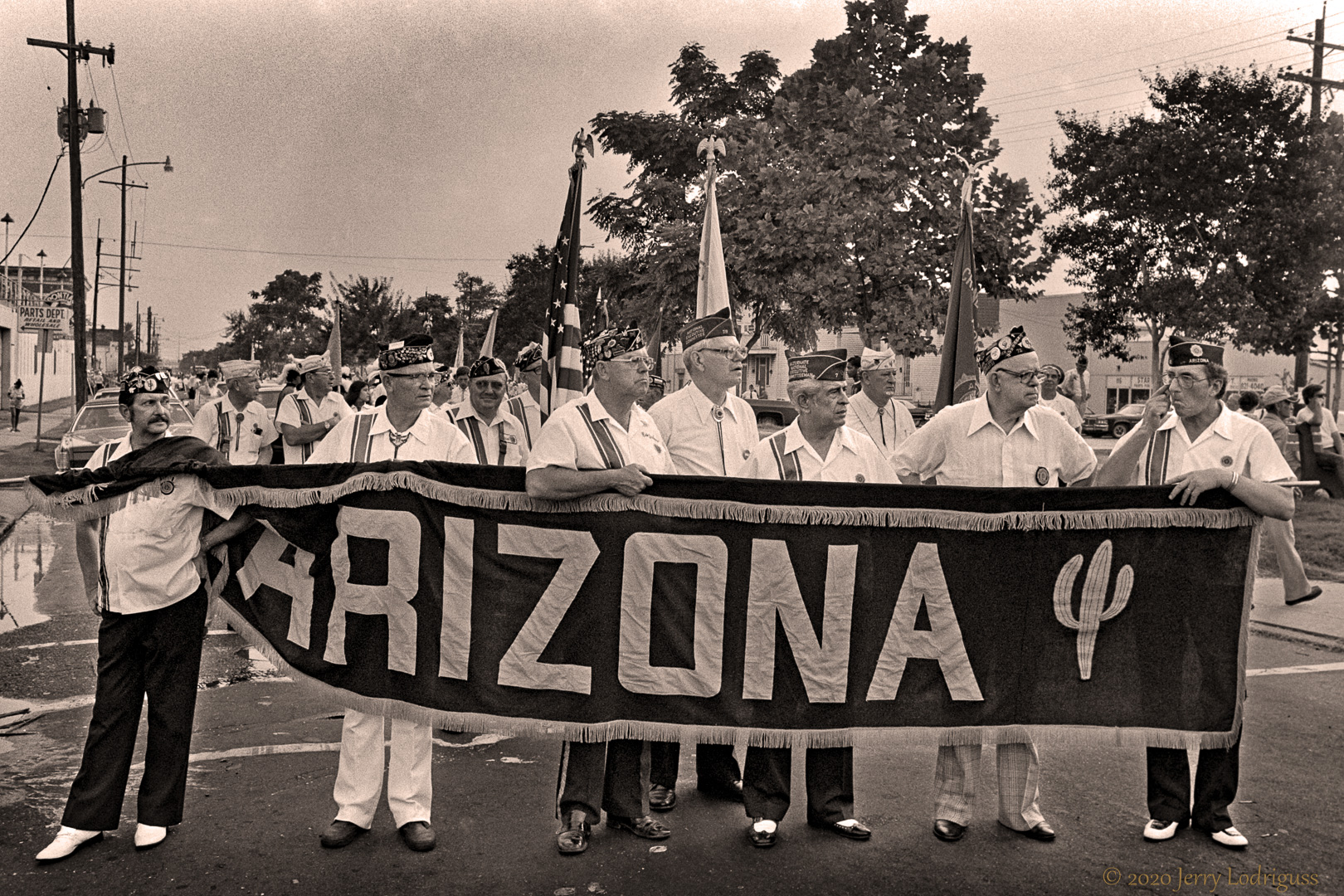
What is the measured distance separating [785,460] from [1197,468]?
173 cm

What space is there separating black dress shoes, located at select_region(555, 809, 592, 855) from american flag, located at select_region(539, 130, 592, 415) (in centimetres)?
288

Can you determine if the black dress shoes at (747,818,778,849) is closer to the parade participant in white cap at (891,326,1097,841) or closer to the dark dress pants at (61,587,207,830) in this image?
the parade participant in white cap at (891,326,1097,841)

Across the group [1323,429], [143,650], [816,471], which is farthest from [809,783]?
[1323,429]

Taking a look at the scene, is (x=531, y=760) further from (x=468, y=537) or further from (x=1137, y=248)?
(x=1137, y=248)

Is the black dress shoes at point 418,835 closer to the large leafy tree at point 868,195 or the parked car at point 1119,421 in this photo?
the large leafy tree at point 868,195

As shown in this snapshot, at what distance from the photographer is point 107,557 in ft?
15.0

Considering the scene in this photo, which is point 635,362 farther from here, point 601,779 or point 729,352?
point 601,779

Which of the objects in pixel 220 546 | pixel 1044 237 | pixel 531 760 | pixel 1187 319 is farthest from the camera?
pixel 1044 237

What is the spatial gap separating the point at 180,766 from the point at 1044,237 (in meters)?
26.8

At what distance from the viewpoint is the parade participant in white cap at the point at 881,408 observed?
25.6 feet

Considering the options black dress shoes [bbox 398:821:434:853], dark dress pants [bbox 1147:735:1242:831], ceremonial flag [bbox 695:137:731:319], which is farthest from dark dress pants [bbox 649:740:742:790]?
ceremonial flag [bbox 695:137:731:319]

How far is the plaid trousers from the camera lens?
15.7 feet

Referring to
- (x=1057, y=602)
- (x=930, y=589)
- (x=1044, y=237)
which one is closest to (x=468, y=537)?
(x=930, y=589)

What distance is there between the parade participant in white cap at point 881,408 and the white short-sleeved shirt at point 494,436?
2.25 metres
